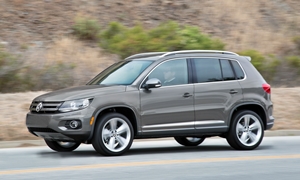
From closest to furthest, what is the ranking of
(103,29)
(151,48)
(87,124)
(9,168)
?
(9,168) < (87,124) < (151,48) < (103,29)

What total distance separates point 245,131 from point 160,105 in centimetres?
179

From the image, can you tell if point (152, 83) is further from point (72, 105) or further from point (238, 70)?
point (238, 70)

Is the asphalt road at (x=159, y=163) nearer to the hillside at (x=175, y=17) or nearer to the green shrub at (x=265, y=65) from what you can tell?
the green shrub at (x=265, y=65)

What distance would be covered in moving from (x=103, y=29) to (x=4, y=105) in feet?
32.6

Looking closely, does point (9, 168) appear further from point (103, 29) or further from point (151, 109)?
point (103, 29)

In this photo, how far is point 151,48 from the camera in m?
20.1

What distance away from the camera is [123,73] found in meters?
11.1

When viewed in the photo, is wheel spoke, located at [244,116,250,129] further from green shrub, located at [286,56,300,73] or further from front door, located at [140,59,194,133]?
green shrub, located at [286,56,300,73]

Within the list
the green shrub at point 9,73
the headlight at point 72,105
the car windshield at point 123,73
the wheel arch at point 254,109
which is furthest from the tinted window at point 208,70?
the green shrub at point 9,73

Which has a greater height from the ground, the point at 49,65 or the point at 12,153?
the point at 49,65

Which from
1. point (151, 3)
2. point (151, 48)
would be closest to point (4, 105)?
point (151, 48)

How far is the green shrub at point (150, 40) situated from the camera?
20.2 m

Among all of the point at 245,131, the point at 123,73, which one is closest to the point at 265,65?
the point at 245,131

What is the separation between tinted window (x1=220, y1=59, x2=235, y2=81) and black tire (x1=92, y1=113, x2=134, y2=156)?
2.15 metres
